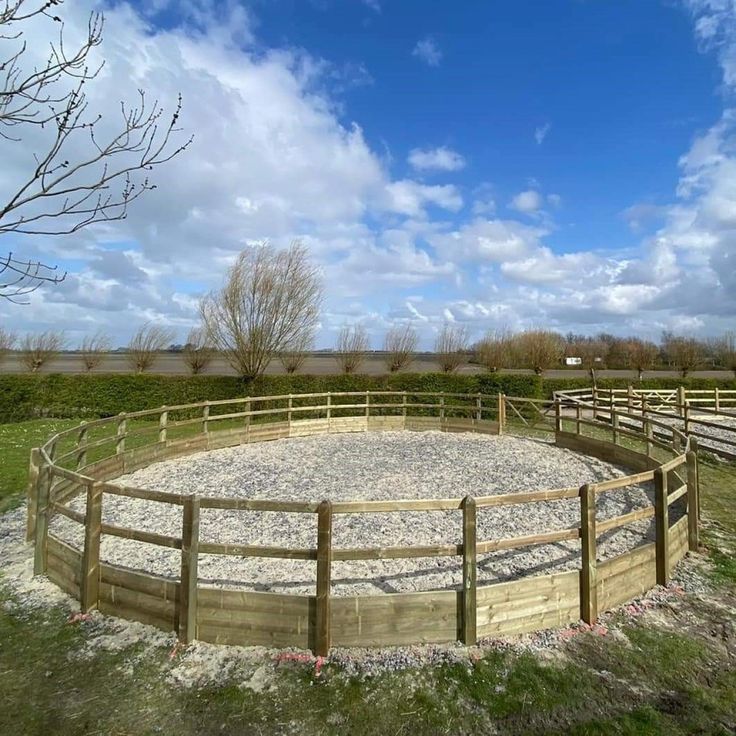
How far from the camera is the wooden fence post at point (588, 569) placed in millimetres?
4000

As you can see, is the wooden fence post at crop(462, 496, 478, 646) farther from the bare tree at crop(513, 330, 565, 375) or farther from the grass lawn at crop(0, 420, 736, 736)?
the bare tree at crop(513, 330, 565, 375)

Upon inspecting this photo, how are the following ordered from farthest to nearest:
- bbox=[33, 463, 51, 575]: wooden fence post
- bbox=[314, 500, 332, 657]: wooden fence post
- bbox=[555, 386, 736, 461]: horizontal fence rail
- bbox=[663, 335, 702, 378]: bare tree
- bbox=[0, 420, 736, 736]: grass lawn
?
bbox=[663, 335, 702, 378]: bare tree → bbox=[555, 386, 736, 461]: horizontal fence rail → bbox=[33, 463, 51, 575]: wooden fence post → bbox=[314, 500, 332, 657]: wooden fence post → bbox=[0, 420, 736, 736]: grass lawn

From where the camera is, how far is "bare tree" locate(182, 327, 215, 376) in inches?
959

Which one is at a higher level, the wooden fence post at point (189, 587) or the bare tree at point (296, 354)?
the bare tree at point (296, 354)

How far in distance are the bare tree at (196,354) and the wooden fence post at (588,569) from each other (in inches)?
874

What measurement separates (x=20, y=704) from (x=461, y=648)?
3.00 metres

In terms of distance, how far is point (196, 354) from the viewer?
24828 mm

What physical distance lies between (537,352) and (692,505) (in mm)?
26089

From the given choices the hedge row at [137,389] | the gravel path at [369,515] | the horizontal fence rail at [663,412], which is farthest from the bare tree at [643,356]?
the gravel path at [369,515]

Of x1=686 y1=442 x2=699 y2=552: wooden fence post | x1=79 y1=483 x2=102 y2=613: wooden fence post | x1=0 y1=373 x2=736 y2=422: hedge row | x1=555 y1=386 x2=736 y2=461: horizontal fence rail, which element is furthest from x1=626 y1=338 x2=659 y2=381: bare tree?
x1=79 y1=483 x2=102 y2=613: wooden fence post

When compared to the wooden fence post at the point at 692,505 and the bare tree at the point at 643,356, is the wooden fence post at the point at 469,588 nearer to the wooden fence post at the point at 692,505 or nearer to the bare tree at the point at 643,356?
the wooden fence post at the point at 692,505

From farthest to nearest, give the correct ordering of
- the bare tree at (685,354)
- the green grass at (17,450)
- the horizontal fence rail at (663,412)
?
the bare tree at (685,354), the horizontal fence rail at (663,412), the green grass at (17,450)

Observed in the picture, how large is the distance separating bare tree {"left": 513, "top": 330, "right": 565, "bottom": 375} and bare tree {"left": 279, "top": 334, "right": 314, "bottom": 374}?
15.0 m

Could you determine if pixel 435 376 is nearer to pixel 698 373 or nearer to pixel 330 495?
pixel 330 495
